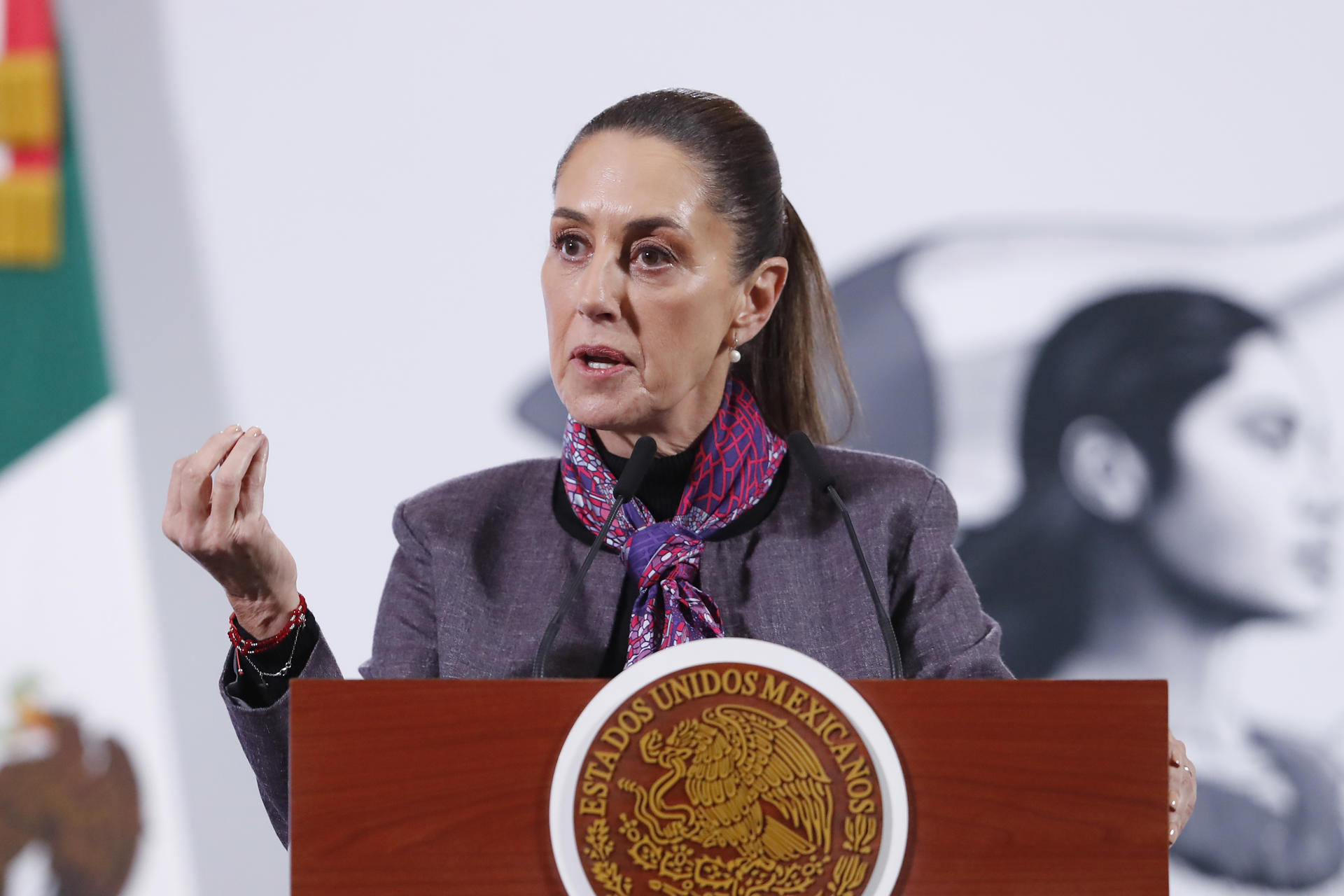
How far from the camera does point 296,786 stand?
868mm

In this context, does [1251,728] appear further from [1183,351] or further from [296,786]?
[296,786]

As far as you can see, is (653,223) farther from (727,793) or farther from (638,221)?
(727,793)

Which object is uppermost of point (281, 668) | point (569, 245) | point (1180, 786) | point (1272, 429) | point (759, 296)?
point (569, 245)

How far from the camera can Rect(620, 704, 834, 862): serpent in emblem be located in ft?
2.79

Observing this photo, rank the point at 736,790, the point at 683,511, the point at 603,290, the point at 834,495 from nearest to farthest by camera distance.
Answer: the point at 736,790
the point at 834,495
the point at 603,290
the point at 683,511

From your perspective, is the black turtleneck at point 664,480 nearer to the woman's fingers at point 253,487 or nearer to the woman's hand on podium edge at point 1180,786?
the woman's fingers at point 253,487

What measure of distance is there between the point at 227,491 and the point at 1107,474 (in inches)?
77.0

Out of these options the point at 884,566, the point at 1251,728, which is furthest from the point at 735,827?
the point at 1251,728

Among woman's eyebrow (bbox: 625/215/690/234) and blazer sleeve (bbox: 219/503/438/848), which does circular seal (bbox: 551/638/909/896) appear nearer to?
blazer sleeve (bbox: 219/503/438/848)

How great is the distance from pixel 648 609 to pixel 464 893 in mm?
557

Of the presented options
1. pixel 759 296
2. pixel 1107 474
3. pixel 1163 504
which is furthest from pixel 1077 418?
pixel 759 296

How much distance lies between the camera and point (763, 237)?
162cm

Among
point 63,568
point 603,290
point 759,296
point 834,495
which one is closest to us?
point 834,495

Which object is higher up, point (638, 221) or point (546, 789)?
point (638, 221)
